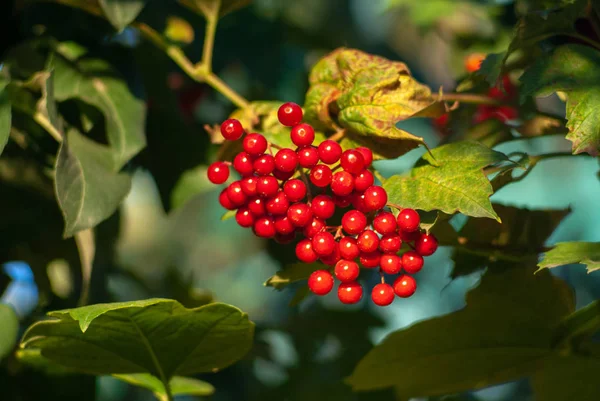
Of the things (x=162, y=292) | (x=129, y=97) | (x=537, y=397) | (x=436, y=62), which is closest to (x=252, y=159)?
(x=129, y=97)

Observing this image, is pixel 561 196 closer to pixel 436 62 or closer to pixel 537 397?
pixel 436 62

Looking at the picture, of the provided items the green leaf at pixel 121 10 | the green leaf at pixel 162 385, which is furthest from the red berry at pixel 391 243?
the green leaf at pixel 121 10

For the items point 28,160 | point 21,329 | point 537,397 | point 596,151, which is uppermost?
point 596,151

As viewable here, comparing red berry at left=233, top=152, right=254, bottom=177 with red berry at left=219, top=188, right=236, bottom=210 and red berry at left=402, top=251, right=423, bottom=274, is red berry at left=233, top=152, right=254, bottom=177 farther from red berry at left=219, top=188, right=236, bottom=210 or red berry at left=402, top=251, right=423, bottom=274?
red berry at left=402, top=251, right=423, bottom=274

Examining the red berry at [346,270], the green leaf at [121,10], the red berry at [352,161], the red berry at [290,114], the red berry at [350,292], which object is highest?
the green leaf at [121,10]

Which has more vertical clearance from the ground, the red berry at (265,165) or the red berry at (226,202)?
the red berry at (265,165)

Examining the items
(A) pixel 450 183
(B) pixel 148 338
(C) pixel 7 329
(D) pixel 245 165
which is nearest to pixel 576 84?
(A) pixel 450 183

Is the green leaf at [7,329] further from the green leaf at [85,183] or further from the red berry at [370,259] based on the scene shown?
the red berry at [370,259]
